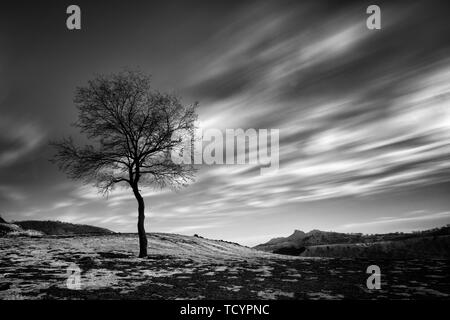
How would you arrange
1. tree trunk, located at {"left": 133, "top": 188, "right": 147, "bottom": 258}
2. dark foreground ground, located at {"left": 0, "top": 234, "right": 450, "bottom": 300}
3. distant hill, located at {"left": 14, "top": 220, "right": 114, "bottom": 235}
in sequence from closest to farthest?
dark foreground ground, located at {"left": 0, "top": 234, "right": 450, "bottom": 300} < tree trunk, located at {"left": 133, "top": 188, "right": 147, "bottom": 258} < distant hill, located at {"left": 14, "top": 220, "right": 114, "bottom": 235}

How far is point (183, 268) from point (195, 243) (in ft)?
44.4

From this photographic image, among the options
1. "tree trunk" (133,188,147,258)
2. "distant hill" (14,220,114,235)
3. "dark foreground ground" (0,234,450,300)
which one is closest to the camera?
"dark foreground ground" (0,234,450,300)

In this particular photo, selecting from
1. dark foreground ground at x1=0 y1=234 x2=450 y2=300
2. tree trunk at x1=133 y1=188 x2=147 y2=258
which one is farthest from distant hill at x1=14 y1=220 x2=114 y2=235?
dark foreground ground at x1=0 y1=234 x2=450 y2=300

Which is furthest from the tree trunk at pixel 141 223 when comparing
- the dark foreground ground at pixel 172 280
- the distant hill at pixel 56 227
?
the distant hill at pixel 56 227

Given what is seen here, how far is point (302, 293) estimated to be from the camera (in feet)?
34.2

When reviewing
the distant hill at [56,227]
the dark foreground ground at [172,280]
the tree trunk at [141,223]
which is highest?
the tree trunk at [141,223]

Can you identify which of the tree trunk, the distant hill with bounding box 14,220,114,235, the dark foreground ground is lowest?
the distant hill with bounding box 14,220,114,235

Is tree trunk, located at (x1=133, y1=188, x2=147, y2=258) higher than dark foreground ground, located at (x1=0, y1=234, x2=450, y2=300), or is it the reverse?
tree trunk, located at (x1=133, y1=188, x2=147, y2=258)

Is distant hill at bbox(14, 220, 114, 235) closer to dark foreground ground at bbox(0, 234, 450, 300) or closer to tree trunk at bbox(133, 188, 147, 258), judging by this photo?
tree trunk at bbox(133, 188, 147, 258)

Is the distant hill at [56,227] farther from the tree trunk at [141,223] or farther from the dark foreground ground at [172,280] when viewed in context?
the dark foreground ground at [172,280]

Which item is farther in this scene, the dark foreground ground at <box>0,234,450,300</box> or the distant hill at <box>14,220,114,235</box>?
the distant hill at <box>14,220,114,235</box>
